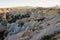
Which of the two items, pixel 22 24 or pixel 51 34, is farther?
pixel 22 24

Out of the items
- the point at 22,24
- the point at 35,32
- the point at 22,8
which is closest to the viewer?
the point at 35,32

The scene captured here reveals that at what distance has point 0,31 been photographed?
6.55 m

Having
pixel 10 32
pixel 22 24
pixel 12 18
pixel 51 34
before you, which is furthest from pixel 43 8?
pixel 51 34

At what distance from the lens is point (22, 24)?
653cm

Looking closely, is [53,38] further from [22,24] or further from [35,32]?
[22,24]

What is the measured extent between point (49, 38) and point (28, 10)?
455cm

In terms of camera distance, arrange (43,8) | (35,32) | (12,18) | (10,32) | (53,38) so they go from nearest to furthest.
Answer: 1. (53,38)
2. (35,32)
3. (10,32)
4. (12,18)
5. (43,8)

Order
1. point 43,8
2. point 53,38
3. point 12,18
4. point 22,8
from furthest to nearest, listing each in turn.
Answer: point 22,8
point 43,8
point 12,18
point 53,38

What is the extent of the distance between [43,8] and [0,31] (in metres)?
2.51

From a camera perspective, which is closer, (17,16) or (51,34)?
(51,34)

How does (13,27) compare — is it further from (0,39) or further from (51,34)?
(51,34)

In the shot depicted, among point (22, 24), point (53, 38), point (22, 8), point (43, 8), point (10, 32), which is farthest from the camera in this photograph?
point (22, 8)

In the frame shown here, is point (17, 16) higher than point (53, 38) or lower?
→ lower

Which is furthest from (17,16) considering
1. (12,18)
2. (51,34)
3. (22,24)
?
(51,34)
